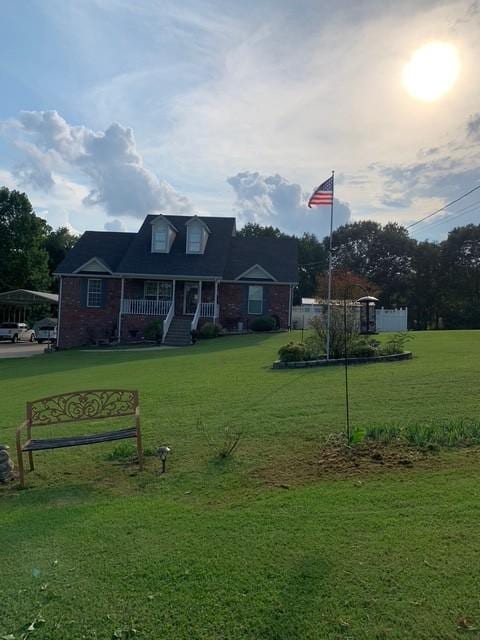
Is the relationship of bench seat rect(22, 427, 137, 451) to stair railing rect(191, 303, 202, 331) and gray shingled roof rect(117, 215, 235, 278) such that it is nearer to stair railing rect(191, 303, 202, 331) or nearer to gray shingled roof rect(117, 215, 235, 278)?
stair railing rect(191, 303, 202, 331)

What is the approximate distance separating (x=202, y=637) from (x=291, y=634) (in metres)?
0.52

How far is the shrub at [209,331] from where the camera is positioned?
82.7 feet

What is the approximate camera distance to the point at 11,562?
12.3ft

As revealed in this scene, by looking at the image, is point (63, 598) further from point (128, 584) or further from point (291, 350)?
point (291, 350)

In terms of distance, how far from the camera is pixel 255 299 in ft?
92.4

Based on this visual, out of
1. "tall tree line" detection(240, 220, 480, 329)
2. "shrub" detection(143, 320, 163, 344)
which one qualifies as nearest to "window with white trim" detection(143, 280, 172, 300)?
"shrub" detection(143, 320, 163, 344)

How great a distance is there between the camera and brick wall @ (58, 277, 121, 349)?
91.9 feet

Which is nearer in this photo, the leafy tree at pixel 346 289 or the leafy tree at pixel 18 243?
the leafy tree at pixel 346 289

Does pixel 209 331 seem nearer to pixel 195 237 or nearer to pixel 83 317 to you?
pixel 195 237

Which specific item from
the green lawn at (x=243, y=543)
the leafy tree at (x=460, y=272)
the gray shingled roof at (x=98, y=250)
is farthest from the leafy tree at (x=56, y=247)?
the green lawn at (x=243, y=543)

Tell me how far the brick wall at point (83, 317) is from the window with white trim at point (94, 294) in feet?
1.00

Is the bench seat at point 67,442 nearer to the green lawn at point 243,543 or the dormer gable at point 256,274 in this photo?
the green lawn at point 243,543

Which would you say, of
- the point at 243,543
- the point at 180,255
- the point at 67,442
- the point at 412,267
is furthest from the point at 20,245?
the point at 243,543

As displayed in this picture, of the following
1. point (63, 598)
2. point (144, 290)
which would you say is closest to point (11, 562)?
point (63, 598)
